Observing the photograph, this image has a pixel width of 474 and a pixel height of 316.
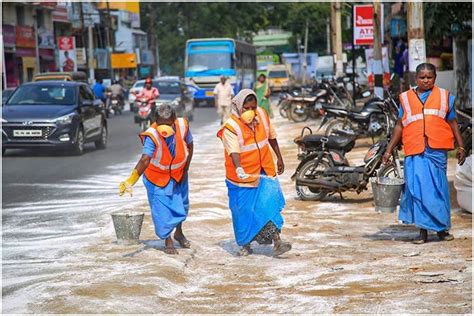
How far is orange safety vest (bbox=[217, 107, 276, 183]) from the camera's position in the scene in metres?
8.72

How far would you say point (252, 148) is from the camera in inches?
344

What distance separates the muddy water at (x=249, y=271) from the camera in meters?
6.89

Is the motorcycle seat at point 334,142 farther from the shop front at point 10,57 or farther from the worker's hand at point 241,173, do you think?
the shop front at point 10,57

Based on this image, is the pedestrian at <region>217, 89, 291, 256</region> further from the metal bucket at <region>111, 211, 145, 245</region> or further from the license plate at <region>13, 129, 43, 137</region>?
the license plate at <region>13, 129, 43, 137</region>

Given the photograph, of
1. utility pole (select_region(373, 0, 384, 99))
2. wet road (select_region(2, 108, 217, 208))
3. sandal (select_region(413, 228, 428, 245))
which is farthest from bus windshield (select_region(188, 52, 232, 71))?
sandal (select_region(413, 228, 428, 245))

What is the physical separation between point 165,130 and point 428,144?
2.41 metres

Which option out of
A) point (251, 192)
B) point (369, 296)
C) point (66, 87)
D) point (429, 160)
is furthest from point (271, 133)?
point (66, 87)

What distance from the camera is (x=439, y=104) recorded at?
911cm

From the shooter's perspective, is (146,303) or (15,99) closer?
(146,303)

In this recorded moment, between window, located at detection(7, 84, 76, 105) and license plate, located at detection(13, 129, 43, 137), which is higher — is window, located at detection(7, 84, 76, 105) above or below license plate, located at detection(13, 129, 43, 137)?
above

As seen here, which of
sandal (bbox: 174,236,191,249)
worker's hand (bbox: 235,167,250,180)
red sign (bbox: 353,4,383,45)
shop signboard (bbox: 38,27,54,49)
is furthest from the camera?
shop signboard (bbox: 38,27,54,49)

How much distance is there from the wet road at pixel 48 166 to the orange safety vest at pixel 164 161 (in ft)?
14.6

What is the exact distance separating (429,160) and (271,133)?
149cm

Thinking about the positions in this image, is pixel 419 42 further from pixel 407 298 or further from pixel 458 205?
pixel 407 298
